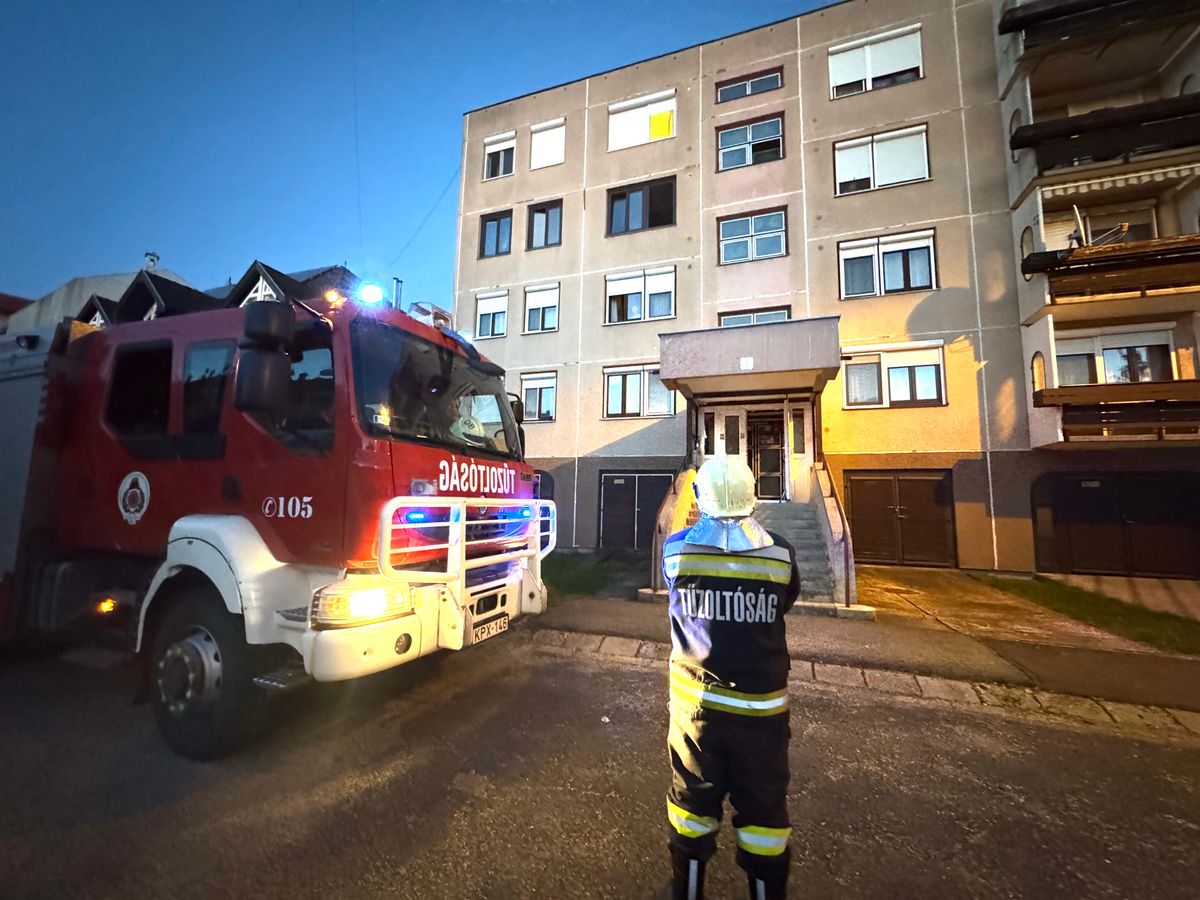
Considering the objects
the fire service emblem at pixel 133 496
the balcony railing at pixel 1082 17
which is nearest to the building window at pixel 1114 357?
the balcony railing at pixel 1082 17

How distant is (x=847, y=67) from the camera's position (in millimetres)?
13547

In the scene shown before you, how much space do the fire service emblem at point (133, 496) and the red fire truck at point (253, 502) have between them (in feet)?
0.05

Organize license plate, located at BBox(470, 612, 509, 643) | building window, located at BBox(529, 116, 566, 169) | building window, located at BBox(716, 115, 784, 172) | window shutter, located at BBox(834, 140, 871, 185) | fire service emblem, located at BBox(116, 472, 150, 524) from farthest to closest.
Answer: building window, located at BBox(529, 116, 566, 169)
building window, located at BBox(716, 115, 784, 172)
window shutter, located at BBox(834, 140, 871, 185)
fire service emblem, located at BBox(116, 472, 150, 524)
license plate, located at BBox(470, 612, 509, 643)

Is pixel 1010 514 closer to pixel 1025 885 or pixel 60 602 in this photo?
pixel 1025 885

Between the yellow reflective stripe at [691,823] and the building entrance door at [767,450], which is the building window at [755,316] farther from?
the yellow reflective stripe at [691,823]

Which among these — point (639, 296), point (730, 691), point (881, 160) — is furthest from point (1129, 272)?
point (730, 691)

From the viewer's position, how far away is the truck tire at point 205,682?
3236mm

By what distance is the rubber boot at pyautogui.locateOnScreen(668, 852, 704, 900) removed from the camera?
6.47 ft

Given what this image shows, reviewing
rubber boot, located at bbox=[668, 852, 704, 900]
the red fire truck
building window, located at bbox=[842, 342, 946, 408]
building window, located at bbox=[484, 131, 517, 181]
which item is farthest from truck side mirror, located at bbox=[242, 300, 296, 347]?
building window, located at bbox=[484, 131, 517, 181]

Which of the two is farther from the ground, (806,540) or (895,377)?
Answer: (895,377)

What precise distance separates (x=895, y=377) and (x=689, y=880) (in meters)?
12.7

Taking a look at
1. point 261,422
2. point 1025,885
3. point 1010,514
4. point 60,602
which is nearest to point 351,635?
point 261,422

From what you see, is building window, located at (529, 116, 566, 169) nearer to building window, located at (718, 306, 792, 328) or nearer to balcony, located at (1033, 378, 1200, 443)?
building window, located at (718, 306, 792, 328)

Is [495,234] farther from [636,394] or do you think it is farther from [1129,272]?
[1129,272]
